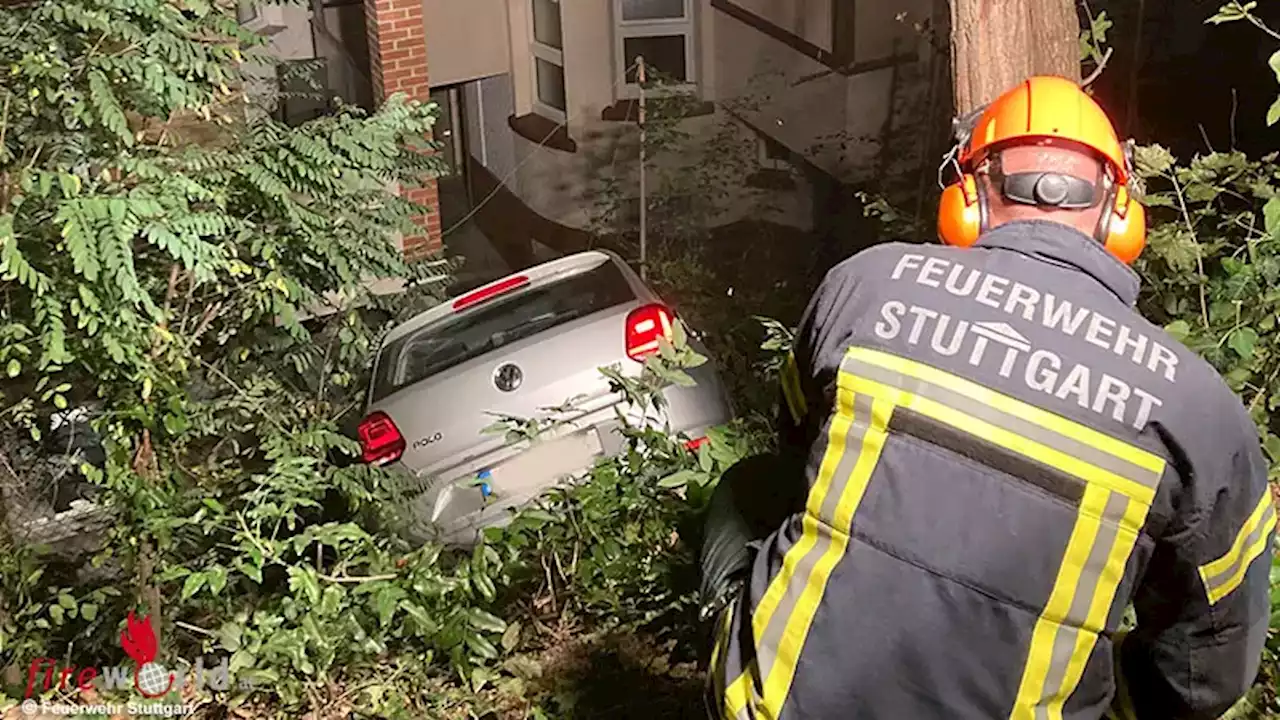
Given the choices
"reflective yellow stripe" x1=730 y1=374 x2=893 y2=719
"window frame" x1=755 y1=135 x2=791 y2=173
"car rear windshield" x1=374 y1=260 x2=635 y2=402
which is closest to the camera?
"reflective yellow stripe" x1=730 y1=374 x2=893 y2=719

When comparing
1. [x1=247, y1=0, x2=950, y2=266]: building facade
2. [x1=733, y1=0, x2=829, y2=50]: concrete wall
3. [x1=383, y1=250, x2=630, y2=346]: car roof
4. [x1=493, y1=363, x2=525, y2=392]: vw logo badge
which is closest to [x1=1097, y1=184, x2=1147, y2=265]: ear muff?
[x1=493, y1=363, x2=525, y2=392]: vw logo badge

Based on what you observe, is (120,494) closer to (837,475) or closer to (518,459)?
(518,459)

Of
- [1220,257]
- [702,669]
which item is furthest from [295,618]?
[1220,257]

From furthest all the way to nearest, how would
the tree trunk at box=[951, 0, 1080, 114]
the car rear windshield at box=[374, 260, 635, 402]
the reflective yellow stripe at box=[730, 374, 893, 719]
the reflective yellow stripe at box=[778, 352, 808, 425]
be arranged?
the car rear windshield at box=[374, 260, 635, 402], the tree trunk at box=[951, 0, 1080, 114], the reflective yellow stripe at box=[778, 352, 808, 425], the reflective yellow stripe at box=[730, 374, 893, 719]

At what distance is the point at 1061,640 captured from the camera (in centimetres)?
202

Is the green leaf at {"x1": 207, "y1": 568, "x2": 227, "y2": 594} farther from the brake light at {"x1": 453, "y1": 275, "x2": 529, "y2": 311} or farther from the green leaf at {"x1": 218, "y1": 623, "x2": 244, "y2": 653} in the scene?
the brake light at {"x1": 453, "y1": 275, "x2": 529, "y2": 311}

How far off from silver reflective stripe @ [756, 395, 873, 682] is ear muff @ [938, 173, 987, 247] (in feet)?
1.47

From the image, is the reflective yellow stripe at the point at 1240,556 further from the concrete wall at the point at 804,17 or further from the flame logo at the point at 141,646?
the concrete wall at the point at 804,17

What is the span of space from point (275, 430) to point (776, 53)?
34.1ft

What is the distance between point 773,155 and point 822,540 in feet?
39.3

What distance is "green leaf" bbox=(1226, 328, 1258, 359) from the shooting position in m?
3.85

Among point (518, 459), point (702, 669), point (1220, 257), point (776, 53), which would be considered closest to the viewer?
point (702, 669)

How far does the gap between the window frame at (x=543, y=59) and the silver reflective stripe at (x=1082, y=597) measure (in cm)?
1283

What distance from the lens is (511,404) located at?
557 centimetres
